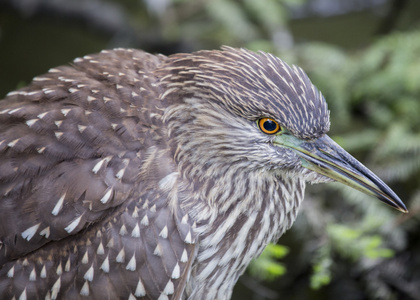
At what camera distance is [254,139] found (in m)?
3.34

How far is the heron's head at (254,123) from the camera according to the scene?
3287mm

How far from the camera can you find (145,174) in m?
3.32

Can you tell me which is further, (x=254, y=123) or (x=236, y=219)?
(x=236, y=219)

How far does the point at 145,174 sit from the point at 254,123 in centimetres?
69

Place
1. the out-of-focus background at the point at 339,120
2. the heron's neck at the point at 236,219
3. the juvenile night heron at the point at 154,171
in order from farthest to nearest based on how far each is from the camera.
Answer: the out-of-focus background at the point at 339,120 < the heron's neck at the point at 236,219 < the juvenile night heron at the point at 154,171

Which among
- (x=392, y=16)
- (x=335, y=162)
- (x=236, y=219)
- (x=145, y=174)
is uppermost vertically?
(x=392, y=16)

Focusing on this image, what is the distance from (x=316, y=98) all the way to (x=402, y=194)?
2.27 meters

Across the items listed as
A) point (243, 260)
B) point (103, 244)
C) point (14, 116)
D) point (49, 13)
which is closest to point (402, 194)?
point (243, 260)

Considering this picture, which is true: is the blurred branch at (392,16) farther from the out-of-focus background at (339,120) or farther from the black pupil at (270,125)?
the black pupil at (270,125)

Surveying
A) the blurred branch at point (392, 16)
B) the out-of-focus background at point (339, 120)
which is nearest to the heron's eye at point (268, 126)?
the out-of-focus background at point (339, 120)

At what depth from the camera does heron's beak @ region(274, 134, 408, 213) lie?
335 cm

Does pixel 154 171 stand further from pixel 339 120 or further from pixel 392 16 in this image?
pixel 392 16

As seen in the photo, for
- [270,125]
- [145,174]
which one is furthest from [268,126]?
[145,174]

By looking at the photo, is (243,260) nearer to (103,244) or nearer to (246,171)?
(246,171)
